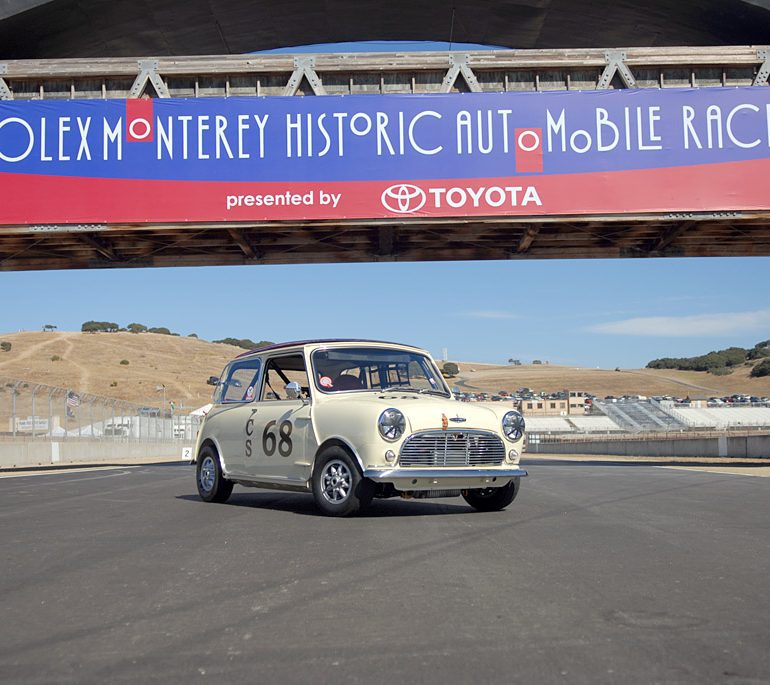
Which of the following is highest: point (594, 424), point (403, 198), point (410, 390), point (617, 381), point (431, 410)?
point (403, 198)

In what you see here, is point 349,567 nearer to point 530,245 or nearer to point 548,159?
point 548,159

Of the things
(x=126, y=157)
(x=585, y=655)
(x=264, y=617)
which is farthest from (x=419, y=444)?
(x=126, y=157)

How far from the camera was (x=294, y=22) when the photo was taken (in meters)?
22.6

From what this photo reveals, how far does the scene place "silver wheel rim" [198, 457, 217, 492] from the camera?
1135 cm

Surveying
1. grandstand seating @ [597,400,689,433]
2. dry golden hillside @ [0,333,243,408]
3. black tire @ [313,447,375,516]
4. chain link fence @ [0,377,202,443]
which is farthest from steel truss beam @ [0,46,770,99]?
dry golden hillside @ [0,333,243,408]

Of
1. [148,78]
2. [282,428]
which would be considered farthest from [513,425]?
[148,78]

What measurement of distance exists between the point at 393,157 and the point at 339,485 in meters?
11.6

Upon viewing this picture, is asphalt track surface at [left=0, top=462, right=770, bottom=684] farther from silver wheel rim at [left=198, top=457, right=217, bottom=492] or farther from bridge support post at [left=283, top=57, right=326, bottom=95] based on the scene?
bridge support post at [left=283, top=57, right=326, bottom=95]

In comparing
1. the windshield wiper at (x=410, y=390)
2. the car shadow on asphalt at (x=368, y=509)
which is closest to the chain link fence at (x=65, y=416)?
the car shadow on asphalt at (x=368, y=509)

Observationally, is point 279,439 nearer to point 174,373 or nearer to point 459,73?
point 459,73

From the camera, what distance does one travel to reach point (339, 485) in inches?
362

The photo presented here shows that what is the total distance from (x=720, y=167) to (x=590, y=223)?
2839 millimetres

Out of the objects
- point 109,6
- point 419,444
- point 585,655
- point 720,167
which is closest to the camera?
point 585,655

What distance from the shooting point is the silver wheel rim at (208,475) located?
11.4 metres
